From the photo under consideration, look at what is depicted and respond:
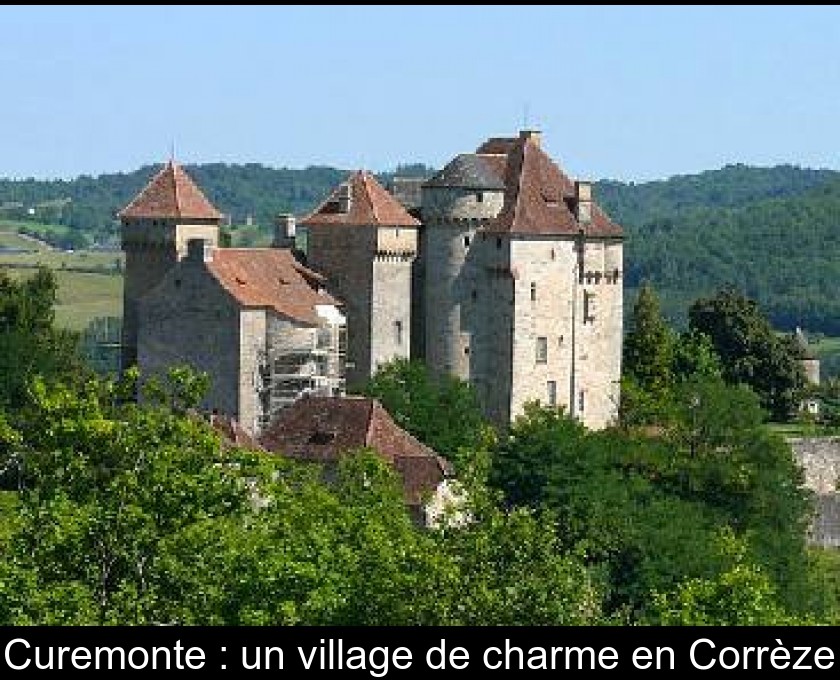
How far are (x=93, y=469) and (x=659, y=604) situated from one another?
8.34 meters

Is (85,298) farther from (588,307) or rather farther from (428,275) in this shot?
(428,275)

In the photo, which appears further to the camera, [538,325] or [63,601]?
[538,325]

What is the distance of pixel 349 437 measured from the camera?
6562cm

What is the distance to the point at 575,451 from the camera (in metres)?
65.8


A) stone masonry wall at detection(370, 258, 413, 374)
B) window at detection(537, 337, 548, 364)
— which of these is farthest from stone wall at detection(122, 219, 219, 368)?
window at detection(537, 337, 548, 364)

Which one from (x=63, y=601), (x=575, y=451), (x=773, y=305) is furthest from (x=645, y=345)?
(x=773, y=305)

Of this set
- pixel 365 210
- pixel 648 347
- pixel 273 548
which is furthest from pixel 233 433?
pixel 273 548

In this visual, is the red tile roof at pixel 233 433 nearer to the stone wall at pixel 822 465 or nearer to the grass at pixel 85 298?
the stone wall at pixel 822 465

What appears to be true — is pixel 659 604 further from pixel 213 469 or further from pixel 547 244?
pixel 547 244

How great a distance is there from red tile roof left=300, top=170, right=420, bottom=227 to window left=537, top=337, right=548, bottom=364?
4.54 metres

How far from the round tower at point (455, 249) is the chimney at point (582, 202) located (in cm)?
276

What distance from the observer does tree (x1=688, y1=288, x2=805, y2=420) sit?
94.9 meters

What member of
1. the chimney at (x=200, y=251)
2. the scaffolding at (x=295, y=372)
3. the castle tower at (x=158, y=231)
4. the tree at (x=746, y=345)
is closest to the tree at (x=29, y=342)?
the castle tower at (x=158, y=231)

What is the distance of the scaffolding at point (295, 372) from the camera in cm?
7131
